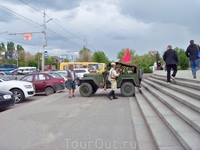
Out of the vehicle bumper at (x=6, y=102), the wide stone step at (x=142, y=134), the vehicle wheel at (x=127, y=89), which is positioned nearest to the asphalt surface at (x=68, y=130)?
the wide stone step at (x=142, y=134)

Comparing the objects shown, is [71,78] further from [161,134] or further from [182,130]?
[182,130]

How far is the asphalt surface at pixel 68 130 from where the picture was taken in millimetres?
4773

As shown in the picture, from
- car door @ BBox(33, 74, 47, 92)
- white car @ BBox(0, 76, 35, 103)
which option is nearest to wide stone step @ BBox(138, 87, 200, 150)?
white car @ BBox(0, 76, 35, 103)

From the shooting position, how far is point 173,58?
9969 millimetres

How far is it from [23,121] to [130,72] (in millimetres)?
6748

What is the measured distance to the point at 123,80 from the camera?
38.7 feet

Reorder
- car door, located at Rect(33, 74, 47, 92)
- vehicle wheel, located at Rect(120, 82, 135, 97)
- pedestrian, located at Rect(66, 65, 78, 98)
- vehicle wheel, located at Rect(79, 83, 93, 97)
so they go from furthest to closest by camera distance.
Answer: car door, located at Rect(33, 74, 47, 92) → vehicle wheel, located at Rect(79, 83, 93, 97) → pedestrian, located at Rect(66, 65, 78, 98) → vehicle wheel, located at Rect(120, 82, 135, 97)

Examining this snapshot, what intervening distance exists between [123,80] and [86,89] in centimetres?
213

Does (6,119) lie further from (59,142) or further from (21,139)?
(59,142)

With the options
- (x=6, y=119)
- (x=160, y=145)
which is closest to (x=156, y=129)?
(x=160, y=145)

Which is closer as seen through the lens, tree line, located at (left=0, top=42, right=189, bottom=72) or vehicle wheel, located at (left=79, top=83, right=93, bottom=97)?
vehicle wheel, located at (left=79, top=83, right=93, bottom=97)

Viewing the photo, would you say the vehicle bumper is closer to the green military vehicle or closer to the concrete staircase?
the green military vehicle

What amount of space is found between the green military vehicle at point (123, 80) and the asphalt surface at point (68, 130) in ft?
11.1

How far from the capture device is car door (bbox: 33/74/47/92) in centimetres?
1411
